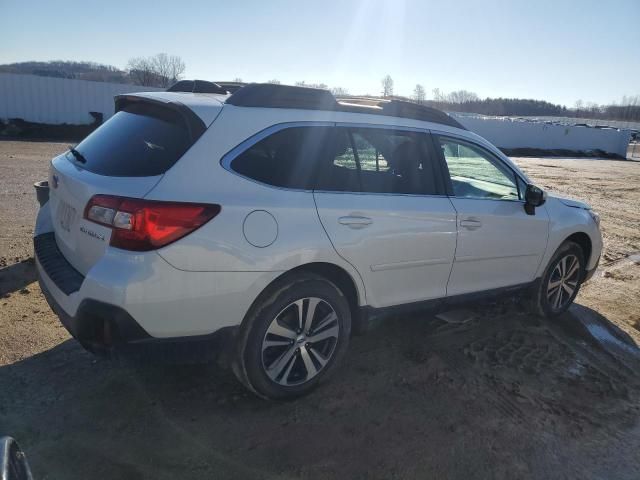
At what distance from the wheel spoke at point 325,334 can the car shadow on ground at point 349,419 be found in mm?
410

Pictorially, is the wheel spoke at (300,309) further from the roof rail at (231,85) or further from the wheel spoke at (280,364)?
the roof rail at (231,85)

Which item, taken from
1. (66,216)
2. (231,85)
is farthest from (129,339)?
(231,85)

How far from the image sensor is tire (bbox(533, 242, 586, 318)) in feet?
15.9

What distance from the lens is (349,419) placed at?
3143 millimetres

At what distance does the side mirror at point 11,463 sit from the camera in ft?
4.37

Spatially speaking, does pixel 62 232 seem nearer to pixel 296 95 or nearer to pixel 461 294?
pixel 296 95

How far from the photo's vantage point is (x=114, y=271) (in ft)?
8.43

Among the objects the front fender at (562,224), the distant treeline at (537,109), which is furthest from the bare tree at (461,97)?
the front fender at (562,224)

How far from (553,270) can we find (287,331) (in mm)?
3015

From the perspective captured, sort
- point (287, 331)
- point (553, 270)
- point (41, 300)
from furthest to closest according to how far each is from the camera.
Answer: point (553, 270), point (41, 300), point (287, 331)

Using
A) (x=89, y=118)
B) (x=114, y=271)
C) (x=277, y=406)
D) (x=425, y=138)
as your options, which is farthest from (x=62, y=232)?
(x=89, y=118)

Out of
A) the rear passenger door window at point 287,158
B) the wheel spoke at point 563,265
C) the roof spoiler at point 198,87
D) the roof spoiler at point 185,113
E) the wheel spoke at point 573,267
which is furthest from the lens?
the wheel spoke at point 573,267

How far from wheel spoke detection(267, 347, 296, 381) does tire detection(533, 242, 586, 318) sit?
276 cm

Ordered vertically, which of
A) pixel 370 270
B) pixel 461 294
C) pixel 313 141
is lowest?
pixel 461 294
